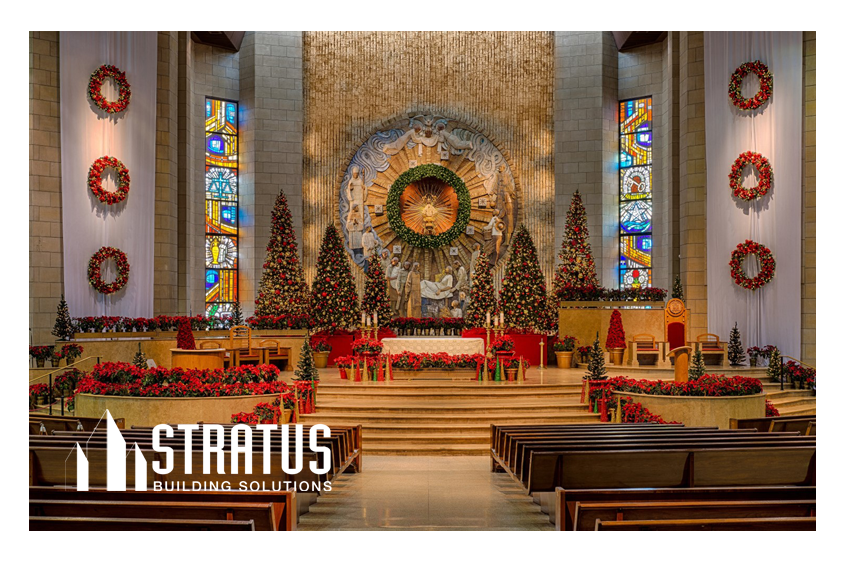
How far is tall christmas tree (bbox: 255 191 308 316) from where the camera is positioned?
21250mm

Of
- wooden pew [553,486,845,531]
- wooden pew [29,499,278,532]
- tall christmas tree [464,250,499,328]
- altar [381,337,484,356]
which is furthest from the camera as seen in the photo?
tall christmas tree [464,250,499,328]

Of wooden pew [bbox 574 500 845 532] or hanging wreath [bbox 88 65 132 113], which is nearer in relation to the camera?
wooden pew [bbox 574 500 845 532]

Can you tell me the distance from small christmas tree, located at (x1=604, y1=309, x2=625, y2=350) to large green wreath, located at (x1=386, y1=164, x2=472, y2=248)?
268 inches

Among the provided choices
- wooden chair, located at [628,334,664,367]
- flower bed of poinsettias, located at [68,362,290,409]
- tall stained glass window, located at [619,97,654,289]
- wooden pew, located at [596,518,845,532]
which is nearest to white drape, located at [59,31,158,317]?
flower bed of poinsettias, located at [68,362,290,409]

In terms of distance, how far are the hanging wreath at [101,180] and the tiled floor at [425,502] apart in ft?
37.4

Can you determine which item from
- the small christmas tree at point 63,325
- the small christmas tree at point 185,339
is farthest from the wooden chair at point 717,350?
the small christmas tree at point 63,325

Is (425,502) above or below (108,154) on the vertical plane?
below

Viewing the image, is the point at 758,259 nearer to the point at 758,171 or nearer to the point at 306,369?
the point at 758,171

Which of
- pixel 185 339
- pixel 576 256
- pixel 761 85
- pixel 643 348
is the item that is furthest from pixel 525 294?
pixel 185 339

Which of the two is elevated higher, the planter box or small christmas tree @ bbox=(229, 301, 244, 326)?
small christmas tree @ bbox=(229, 301, 244, 326)

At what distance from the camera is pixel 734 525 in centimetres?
459

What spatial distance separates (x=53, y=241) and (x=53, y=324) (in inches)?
75.4

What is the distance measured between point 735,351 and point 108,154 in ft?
51.1

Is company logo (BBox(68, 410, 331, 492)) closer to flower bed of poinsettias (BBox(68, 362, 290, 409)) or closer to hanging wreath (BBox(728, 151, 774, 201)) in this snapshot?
flower bed of poinsettias (BBox(68, 362, 290, 409))
